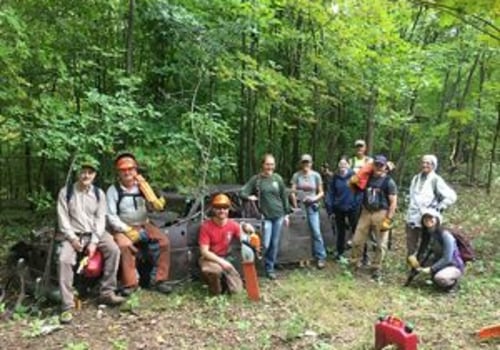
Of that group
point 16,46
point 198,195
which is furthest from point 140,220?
point 16,46

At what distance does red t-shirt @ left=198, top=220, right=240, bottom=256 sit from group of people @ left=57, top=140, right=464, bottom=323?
0.5 inches

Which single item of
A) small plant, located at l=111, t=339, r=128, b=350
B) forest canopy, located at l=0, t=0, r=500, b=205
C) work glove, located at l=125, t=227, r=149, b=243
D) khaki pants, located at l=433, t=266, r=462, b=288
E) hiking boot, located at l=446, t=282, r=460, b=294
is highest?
forest canopy, located at l=0, t=0, r=500, b=205

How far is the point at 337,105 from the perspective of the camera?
48.2 feet

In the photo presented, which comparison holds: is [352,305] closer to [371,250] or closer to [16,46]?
[371,250]

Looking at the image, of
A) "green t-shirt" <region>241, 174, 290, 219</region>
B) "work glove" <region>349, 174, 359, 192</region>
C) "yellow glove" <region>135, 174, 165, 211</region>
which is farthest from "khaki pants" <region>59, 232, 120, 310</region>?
"work glove" <region>349, 174, 359, 192</region>

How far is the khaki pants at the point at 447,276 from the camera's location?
313 inches

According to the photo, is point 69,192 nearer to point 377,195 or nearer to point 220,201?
point 220,201

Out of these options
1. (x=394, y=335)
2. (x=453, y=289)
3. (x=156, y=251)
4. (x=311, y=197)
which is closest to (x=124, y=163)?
(x=156, y=251)

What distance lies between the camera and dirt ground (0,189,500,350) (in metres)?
5.99

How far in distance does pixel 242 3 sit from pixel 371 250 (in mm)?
4912

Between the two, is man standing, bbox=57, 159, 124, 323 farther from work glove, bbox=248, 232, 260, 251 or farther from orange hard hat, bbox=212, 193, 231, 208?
work glove, bbox=248, 232, 260, 251

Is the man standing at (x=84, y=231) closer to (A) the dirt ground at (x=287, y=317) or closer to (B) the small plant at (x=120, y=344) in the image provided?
(A) the dirt ground at (x=287, y=317)

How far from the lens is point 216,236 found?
25.4ft

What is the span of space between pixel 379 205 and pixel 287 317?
107 inches
